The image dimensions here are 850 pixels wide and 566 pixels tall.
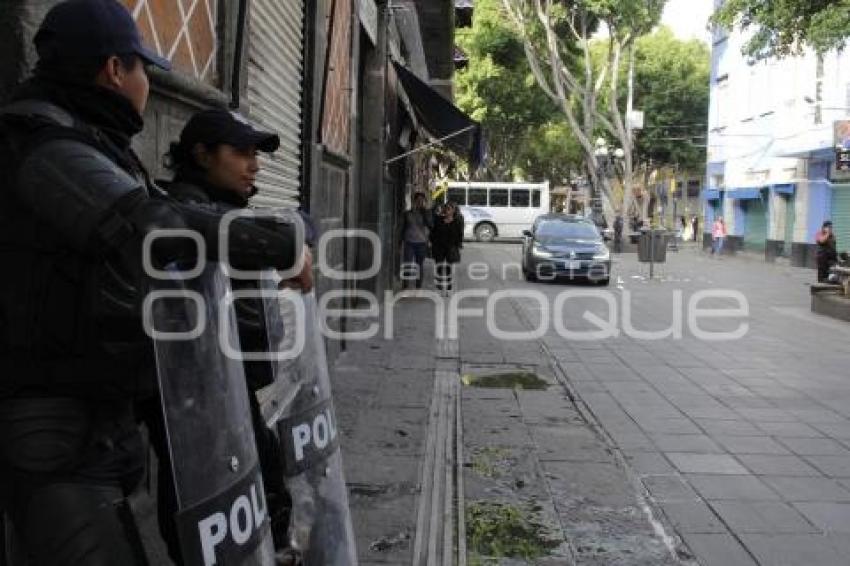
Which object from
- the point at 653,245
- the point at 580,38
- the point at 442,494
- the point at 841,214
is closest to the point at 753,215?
the point at 841,214

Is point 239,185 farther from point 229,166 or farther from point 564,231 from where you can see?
point 564,231

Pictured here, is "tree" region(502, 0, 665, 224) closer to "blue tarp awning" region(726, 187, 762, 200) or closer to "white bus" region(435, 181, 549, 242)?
"blue tarp awning" region(726, 187, 762, 200)

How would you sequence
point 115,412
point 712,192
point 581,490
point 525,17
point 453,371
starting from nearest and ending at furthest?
point 115,412 → point 581,490 → point 453,371 → point 525,17 → point 712,192

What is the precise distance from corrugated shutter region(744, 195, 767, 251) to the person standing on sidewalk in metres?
19.3

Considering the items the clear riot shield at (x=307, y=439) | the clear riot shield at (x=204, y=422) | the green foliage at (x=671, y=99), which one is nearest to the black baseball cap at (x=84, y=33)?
the clear riot shield at (x=204, y=422)

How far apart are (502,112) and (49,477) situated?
4077cm

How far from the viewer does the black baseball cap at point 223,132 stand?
2.79 metres

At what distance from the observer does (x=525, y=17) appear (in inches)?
1266

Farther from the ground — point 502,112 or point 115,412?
point 502,112

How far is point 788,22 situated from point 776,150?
1710 centimetres

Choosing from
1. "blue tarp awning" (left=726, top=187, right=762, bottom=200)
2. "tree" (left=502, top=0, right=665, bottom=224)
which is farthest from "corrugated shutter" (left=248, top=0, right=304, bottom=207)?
"blue tarp awning" (left=726, top=187, right=762, bottom=200)

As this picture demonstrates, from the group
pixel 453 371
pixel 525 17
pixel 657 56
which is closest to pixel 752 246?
pixel 525 17

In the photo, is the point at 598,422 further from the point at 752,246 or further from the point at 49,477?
the point at 752,246

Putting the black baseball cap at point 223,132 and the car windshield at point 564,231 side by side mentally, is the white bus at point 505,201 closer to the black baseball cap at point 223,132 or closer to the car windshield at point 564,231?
the car windshield at point 564,231
